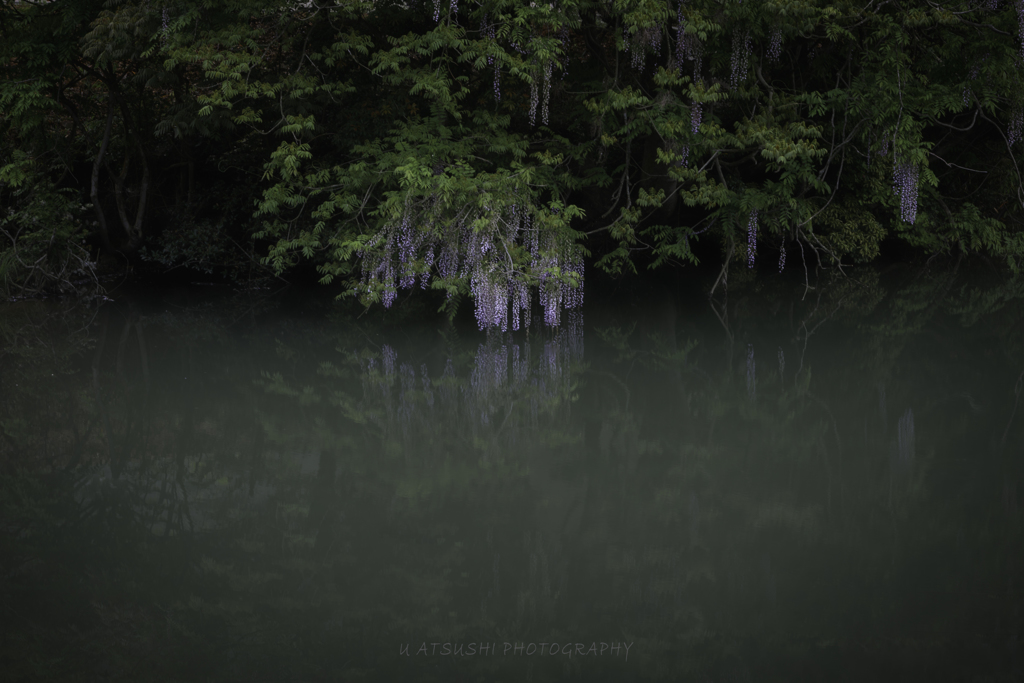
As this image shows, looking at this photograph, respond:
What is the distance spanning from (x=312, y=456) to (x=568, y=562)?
1.57m

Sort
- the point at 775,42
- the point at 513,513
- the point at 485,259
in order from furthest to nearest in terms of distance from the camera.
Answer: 1. the point at 775,42
2. the point at 485,259
3. the point at 513,513

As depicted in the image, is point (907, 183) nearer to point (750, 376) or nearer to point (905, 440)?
point (750, 376)

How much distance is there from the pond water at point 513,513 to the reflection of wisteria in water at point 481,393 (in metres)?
0.03

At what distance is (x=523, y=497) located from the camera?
342 cm

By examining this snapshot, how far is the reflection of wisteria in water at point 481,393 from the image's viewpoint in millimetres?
4379

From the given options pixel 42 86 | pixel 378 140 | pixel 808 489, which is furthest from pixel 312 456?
pixel 42 86

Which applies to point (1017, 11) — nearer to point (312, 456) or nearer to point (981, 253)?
point (981, 253)

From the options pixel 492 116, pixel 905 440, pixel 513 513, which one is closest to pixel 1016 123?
pixel 492 116

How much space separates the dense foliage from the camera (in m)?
6.58

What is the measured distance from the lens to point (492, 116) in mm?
7273

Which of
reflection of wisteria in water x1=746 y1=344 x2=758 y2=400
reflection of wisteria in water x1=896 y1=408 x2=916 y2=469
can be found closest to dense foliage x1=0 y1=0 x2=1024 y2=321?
reflection of wisteria in water x1=746 y1=344 x2=758 y2=400

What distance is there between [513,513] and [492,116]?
4.81 m

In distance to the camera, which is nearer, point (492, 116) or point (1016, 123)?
point (492, 116)

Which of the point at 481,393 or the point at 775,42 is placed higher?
the point at 775,42
